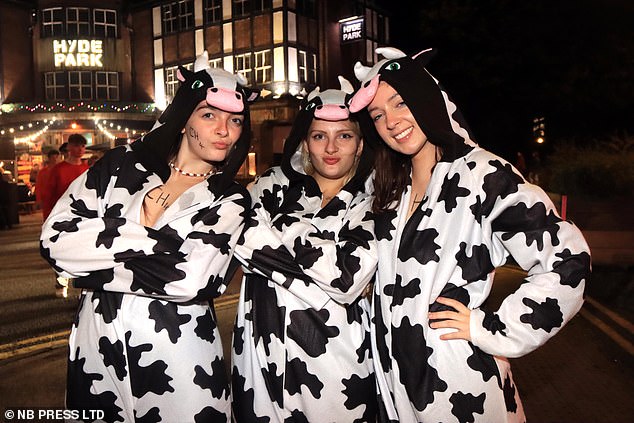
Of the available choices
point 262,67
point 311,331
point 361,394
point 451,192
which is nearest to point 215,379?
point 311,331

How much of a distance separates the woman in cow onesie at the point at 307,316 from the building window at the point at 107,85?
31.7 m

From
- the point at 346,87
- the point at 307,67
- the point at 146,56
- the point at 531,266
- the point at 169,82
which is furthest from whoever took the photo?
the point at 146,56

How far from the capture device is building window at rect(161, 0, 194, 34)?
30.1 meters

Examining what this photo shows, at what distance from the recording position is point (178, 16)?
1203 inches

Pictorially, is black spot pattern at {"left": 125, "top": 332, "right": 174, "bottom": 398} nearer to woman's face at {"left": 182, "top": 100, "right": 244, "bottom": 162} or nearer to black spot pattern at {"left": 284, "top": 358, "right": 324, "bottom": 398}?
black spot pattern at {"left": 284, "top": 358, "right": 324, "bottom": 398}

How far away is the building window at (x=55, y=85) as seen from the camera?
31203 mm

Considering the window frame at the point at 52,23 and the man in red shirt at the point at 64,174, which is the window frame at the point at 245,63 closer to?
the window frame at the point at 52,23

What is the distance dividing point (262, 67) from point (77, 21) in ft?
40.6

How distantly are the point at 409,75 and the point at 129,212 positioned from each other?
4.69ft

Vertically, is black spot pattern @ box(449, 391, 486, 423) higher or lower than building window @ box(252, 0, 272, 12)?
lower

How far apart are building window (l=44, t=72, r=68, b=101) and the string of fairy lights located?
39.0 inches

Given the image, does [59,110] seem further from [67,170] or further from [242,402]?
[242,402]

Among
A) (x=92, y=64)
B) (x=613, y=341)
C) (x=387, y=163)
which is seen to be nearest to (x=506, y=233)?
(x=387, y=163)

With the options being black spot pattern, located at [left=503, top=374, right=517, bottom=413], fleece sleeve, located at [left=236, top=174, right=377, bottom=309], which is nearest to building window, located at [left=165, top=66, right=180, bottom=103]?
fleece sleeve, located at [left=236, top=174, right=377, bottom=309]
